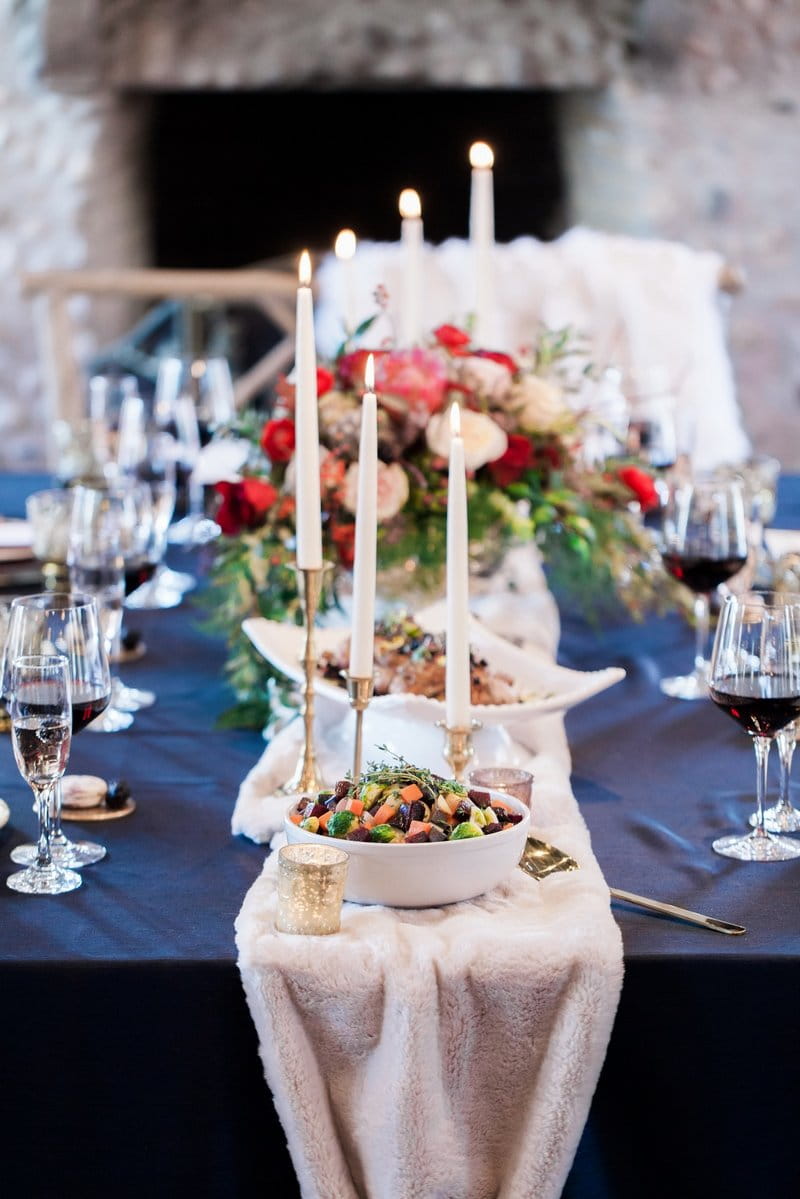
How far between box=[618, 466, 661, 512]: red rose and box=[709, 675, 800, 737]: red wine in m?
0.68

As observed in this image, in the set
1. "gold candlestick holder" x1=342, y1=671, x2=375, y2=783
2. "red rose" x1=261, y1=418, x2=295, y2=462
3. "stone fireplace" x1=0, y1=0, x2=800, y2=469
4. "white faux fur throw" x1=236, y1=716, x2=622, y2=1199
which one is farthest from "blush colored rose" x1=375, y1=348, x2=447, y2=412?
"stone fireplace" x1=0, y1=0, x2=800, y2=469

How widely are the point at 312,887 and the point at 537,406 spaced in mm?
888

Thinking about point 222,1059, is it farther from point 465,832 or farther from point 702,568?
point 702,568

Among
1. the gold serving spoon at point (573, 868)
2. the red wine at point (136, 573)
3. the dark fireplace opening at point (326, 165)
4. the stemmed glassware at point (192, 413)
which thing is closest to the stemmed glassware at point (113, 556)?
the red wine at point (136, 573)

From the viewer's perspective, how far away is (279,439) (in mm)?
1625

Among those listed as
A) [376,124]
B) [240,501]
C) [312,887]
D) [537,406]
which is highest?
[376,124]

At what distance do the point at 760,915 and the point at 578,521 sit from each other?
748mm

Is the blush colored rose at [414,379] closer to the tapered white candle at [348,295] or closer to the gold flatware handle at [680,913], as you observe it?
the tapered white candle at [348,295]

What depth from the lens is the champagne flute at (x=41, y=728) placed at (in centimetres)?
106

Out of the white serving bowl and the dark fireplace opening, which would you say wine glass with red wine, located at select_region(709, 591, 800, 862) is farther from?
the dark fireplace opening

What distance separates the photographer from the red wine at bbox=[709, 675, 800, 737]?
112 cm

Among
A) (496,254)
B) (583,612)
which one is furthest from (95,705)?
(496,254)

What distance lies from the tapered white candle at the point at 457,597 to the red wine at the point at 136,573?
688 millimetres

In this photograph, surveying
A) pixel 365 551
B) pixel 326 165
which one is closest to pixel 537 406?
pixel 365 551
